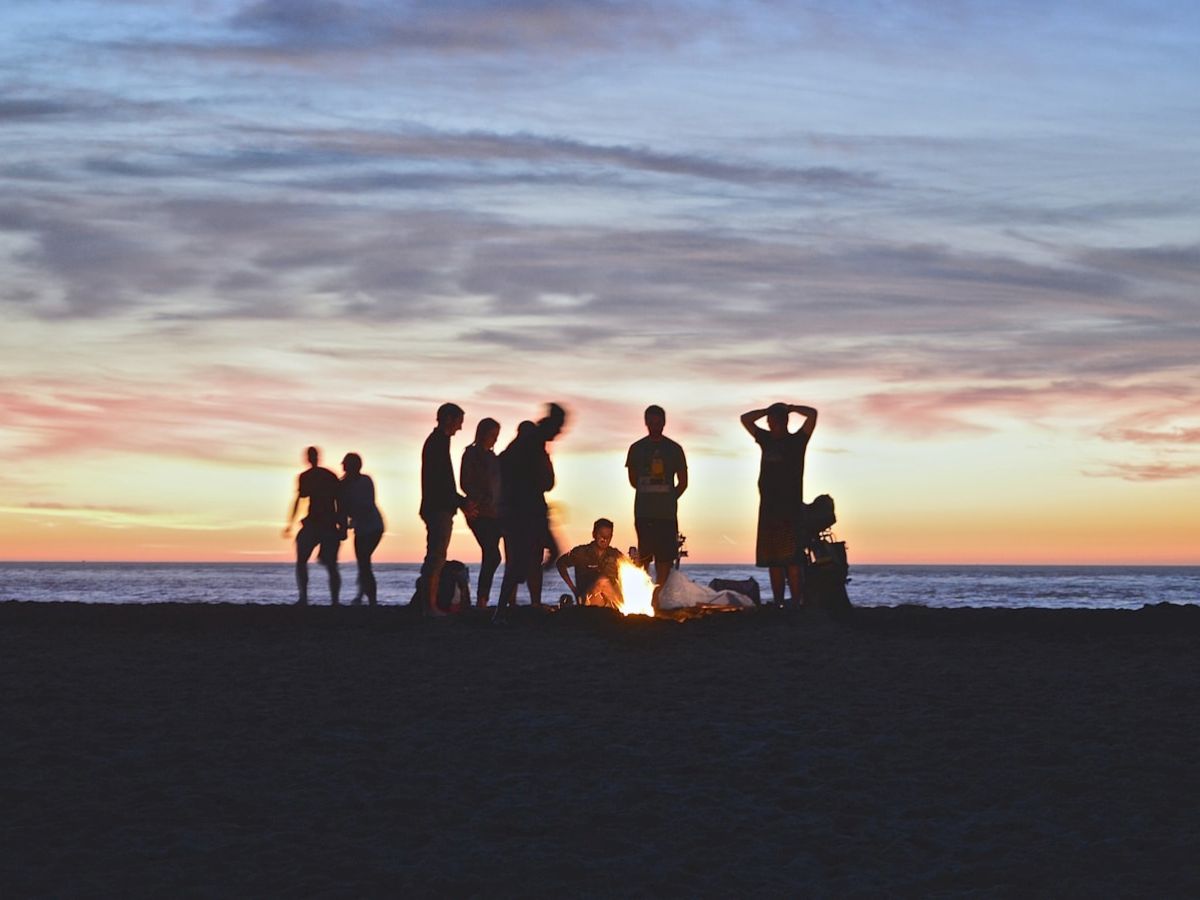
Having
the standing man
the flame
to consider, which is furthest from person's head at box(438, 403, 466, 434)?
the flame

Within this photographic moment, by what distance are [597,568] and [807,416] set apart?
2.96m

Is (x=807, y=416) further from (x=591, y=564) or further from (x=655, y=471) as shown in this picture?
(x=591, y=564)

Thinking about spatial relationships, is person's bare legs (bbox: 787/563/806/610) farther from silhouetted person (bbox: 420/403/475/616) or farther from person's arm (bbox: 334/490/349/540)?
person's arm (bbox: 334/490/349/540)

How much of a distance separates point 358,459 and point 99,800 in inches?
435

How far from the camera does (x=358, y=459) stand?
17562mm

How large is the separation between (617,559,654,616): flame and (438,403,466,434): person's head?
274 cm

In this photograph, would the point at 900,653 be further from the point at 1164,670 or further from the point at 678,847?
the point at 678,847

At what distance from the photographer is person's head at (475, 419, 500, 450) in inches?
575

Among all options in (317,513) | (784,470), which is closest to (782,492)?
(784,470)

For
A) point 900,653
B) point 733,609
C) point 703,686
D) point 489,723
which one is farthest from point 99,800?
point 733,609

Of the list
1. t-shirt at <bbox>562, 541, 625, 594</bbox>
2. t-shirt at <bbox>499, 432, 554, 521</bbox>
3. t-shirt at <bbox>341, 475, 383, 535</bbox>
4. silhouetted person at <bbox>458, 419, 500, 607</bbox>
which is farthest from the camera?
t-shirt at <bbox>341, 475, 383, 535</bbox>

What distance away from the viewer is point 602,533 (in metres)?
16.0

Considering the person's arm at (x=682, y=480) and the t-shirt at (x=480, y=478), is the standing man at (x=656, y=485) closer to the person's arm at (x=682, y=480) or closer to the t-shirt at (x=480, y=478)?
the person's arm at (x=682, y=480)

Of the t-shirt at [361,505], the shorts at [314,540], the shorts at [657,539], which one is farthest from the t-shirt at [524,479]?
the shorts at [314,540]
